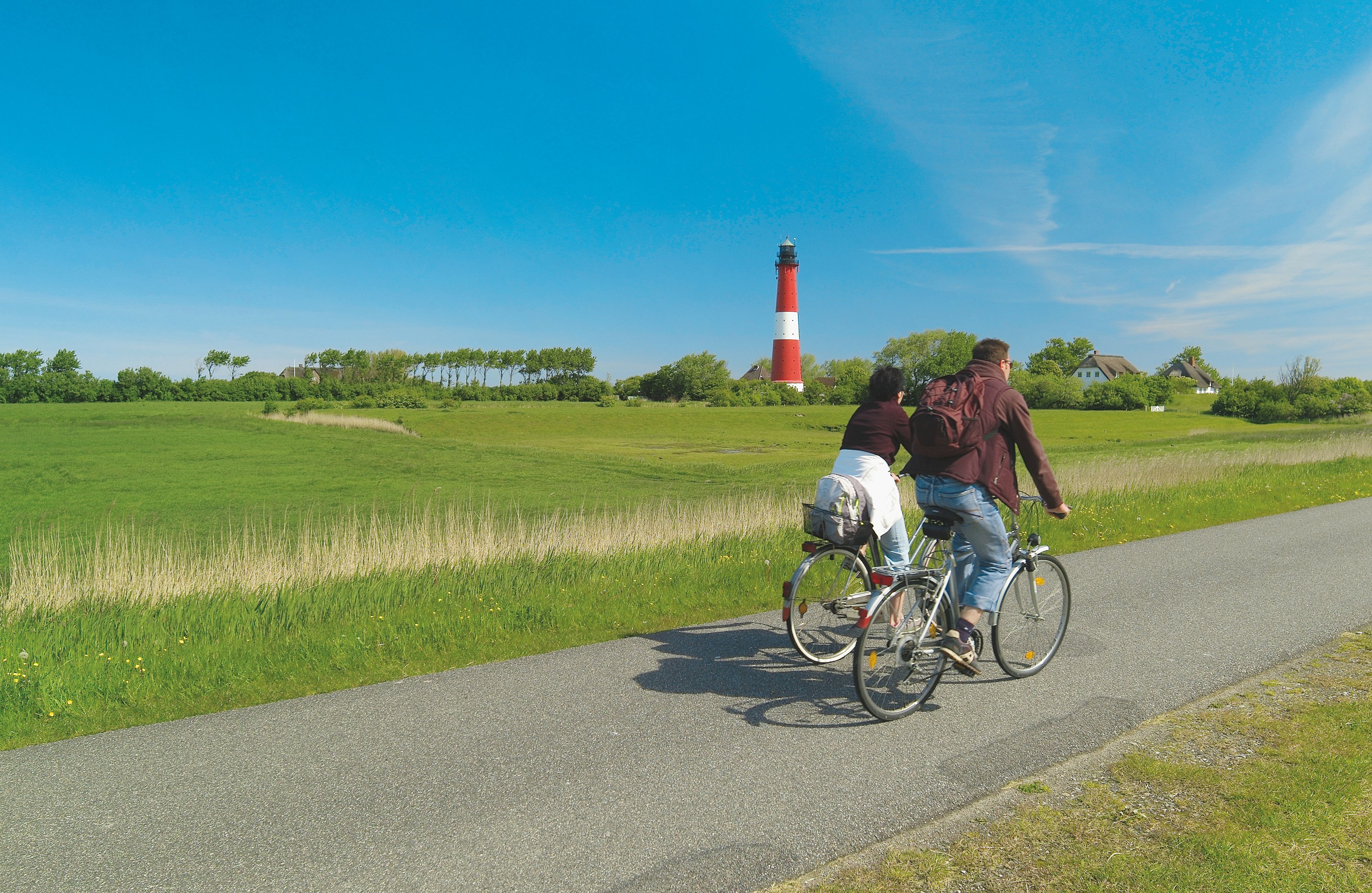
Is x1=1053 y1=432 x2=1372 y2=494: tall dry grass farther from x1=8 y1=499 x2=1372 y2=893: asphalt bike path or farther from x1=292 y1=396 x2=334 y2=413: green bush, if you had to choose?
x1=292 y1=396 x2=334 y2=413: green bush

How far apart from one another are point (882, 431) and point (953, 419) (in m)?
1.05

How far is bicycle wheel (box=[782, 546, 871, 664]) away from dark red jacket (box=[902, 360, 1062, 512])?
120 centimetres

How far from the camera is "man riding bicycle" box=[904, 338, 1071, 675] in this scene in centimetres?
501

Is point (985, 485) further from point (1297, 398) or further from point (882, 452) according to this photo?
point (1297, 398)

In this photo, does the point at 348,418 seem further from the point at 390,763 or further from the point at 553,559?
the point at 390,763

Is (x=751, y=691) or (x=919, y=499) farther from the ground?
(x=919, y=499)

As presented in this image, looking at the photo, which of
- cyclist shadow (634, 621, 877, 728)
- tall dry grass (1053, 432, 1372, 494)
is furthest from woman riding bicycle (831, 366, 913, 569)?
tall dry grass (1053, 432, 1372, 494)

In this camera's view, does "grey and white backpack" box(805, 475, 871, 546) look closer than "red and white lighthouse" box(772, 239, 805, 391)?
Yes

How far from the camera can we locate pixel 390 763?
172 inches

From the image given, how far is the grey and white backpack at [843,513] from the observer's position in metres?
5.80

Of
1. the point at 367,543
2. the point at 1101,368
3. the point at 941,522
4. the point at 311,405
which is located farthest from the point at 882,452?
the point at 1101,368

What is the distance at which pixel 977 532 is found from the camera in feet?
16.7

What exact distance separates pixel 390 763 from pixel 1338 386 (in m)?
95.3

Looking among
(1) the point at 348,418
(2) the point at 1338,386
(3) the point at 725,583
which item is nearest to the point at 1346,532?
(3) the point at 725,583
